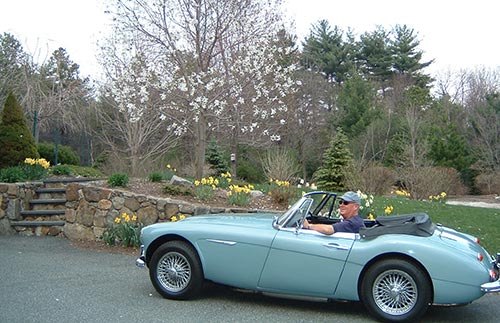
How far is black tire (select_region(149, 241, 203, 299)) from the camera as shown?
227 inches

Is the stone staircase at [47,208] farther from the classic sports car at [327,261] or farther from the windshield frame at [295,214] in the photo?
the windshield frame at [295,214]

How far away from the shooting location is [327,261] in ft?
17.6

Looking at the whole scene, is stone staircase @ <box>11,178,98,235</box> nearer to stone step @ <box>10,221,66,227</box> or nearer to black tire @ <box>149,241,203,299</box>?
stone step @ <box>10,221,66,227</box>

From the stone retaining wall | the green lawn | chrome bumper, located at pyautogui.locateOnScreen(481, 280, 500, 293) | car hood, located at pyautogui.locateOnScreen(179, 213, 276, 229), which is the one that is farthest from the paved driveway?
the green lawn

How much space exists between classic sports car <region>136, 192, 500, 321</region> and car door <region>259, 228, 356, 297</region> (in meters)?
0.01

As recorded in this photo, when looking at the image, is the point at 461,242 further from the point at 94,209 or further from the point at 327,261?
the point at 94,209

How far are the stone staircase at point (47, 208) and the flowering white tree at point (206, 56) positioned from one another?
3.12 meters

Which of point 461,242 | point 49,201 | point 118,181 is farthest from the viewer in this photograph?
point 49,201

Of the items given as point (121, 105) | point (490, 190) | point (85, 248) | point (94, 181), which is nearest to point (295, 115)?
point (490, 190)

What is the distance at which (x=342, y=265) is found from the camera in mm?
5336

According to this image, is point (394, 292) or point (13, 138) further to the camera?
point (13, 138)

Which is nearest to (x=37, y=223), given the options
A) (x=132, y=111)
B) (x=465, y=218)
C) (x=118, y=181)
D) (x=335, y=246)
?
(x=118, y=181)

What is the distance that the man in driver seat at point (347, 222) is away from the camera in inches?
221

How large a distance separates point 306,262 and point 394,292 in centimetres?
90
